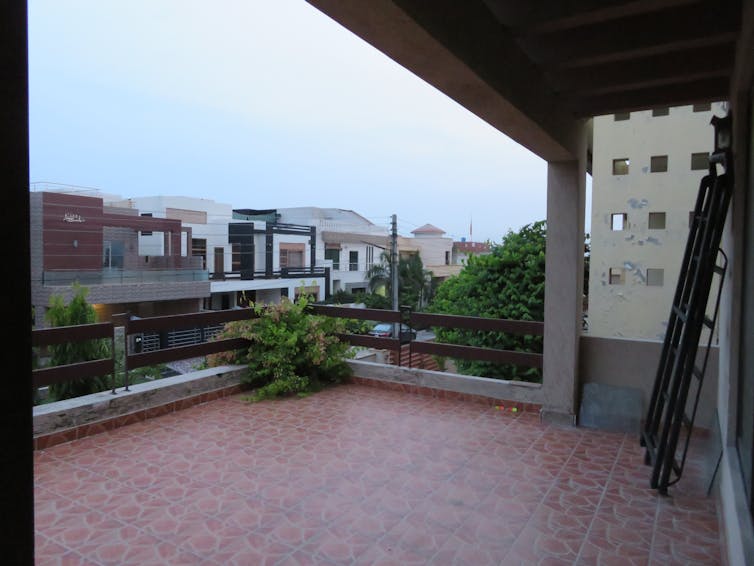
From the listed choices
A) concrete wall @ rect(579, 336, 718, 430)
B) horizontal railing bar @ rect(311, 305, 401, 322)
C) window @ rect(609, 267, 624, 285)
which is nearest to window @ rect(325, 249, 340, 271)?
window @ rect(609, 267, 624, 285)

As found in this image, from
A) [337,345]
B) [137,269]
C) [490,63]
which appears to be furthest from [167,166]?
[490,63]

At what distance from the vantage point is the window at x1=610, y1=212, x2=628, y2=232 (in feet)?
32.5

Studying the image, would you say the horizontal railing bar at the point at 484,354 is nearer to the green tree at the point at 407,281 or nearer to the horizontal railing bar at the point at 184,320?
the horizontal railing bar at the point at 184,320

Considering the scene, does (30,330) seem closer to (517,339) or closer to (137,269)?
(517,339)

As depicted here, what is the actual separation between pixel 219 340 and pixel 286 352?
0.71 m

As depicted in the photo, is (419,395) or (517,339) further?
(517,339)

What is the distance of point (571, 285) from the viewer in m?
4.66

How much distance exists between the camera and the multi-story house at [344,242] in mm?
31500

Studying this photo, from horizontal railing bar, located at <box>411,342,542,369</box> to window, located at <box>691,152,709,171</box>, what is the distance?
647 centimetres

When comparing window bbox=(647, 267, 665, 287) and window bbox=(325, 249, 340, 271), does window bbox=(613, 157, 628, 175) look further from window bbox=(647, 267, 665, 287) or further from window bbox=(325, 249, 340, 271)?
window bbox=(325, 249, 340, 271)

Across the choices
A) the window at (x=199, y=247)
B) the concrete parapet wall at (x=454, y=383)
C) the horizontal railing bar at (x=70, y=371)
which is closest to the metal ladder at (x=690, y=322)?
the concrete parapet wall at (x=454, y=383)

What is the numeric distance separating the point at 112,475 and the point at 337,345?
284 centimetres

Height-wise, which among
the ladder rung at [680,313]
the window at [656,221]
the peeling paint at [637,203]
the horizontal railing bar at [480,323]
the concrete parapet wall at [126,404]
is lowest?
the concrete parapet wall at [126,404]

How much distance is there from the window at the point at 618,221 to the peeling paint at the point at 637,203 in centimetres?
26
